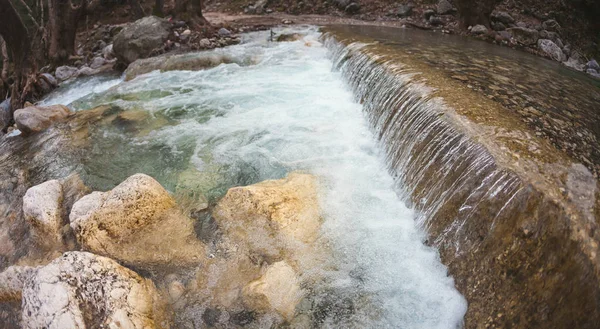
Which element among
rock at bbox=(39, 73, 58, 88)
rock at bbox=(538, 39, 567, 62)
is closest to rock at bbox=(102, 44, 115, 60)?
rock at bbox=(39, 73, 58, 88)

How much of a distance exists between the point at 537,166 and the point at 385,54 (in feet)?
13.8

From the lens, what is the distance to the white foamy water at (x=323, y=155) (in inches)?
120

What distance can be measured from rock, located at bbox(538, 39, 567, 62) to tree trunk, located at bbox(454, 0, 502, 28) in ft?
5.85

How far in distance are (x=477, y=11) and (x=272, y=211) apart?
9805 millimetres

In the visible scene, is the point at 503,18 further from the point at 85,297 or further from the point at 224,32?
the point at 85,297

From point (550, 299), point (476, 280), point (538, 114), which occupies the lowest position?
point (476, 280)

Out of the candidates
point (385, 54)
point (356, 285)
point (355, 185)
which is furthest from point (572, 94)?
point (356, 285)

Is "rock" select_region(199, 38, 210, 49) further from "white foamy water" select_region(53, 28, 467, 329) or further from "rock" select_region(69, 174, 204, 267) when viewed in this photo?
"rock" select_region(69, 174, 204, 267)

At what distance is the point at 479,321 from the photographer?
2707 millimetres

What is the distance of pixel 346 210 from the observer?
13.3 feet

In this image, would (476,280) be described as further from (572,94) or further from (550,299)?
(572,94)

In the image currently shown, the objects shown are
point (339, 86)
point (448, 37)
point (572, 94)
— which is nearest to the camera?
point (572, 94)

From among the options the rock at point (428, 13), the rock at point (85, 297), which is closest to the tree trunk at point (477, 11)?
the rock at point (428, 13)

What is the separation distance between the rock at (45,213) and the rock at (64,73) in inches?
269
